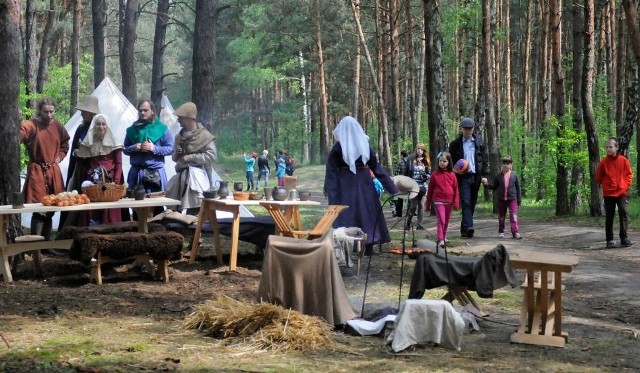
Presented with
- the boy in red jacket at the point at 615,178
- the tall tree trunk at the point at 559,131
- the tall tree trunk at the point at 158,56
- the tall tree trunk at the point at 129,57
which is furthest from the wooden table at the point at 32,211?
the tall tree trunk at the point at 158,56

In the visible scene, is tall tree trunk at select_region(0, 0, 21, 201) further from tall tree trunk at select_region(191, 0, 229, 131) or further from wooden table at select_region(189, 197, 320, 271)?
tall tree trunk at select_region(191, 0, 229, 131)

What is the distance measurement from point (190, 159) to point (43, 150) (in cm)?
183

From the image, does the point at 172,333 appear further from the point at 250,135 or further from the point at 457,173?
the point at 250,135

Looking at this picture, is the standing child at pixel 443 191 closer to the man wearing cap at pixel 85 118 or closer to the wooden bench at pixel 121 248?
the wooden bench at pixel 121 248

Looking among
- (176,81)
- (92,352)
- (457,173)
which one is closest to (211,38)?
(457,173)

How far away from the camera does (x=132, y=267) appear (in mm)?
10656

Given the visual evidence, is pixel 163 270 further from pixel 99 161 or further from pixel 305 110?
pixel 305 110

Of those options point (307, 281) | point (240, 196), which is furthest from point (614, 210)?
point (307, 281)

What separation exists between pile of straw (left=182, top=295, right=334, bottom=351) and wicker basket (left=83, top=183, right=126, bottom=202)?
9.72 ft

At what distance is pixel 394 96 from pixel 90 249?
22.1 metres

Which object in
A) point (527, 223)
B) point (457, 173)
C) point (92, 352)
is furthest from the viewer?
point (527, 223)

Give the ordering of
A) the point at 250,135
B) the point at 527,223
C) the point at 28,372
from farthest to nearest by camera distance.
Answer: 1. the point at 250,135
2. the point at 527,223
3. the point at 28,372

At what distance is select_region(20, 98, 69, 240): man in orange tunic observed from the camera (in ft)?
36.1

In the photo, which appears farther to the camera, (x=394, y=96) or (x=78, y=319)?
(x=394, y=96)
